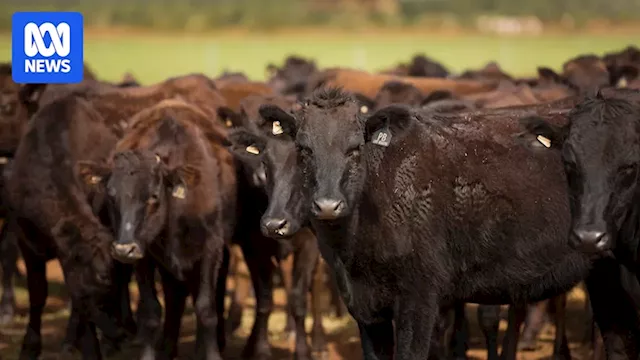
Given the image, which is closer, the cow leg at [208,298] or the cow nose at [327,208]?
the cow nose at [327,208]

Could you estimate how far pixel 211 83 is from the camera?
11.1 meters

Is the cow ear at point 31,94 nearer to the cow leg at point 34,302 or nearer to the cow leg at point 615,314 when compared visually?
the cow leg at point 34,302

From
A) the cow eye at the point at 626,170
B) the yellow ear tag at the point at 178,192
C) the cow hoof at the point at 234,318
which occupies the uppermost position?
the cow eye at the point at 626,170

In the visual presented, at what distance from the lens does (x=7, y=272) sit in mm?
11500

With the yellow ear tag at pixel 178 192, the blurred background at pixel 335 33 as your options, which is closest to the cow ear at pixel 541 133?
the yellow ear tag at pixel 178 192

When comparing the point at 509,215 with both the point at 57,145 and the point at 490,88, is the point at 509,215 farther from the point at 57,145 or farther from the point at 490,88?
the point at 490,88

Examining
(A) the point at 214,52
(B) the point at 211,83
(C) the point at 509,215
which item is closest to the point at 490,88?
(B) the point at 211,83

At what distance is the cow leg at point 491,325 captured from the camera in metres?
8.30

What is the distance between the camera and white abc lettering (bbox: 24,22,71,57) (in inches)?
447

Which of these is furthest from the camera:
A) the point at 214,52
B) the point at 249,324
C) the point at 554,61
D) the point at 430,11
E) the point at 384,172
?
the point at 430,11

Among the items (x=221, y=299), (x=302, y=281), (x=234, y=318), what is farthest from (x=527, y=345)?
(x=234, y=318)

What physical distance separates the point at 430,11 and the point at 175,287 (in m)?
47.4

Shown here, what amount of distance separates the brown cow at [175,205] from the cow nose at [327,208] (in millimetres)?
2053

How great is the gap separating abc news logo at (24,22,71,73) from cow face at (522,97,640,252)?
645 centimetres
